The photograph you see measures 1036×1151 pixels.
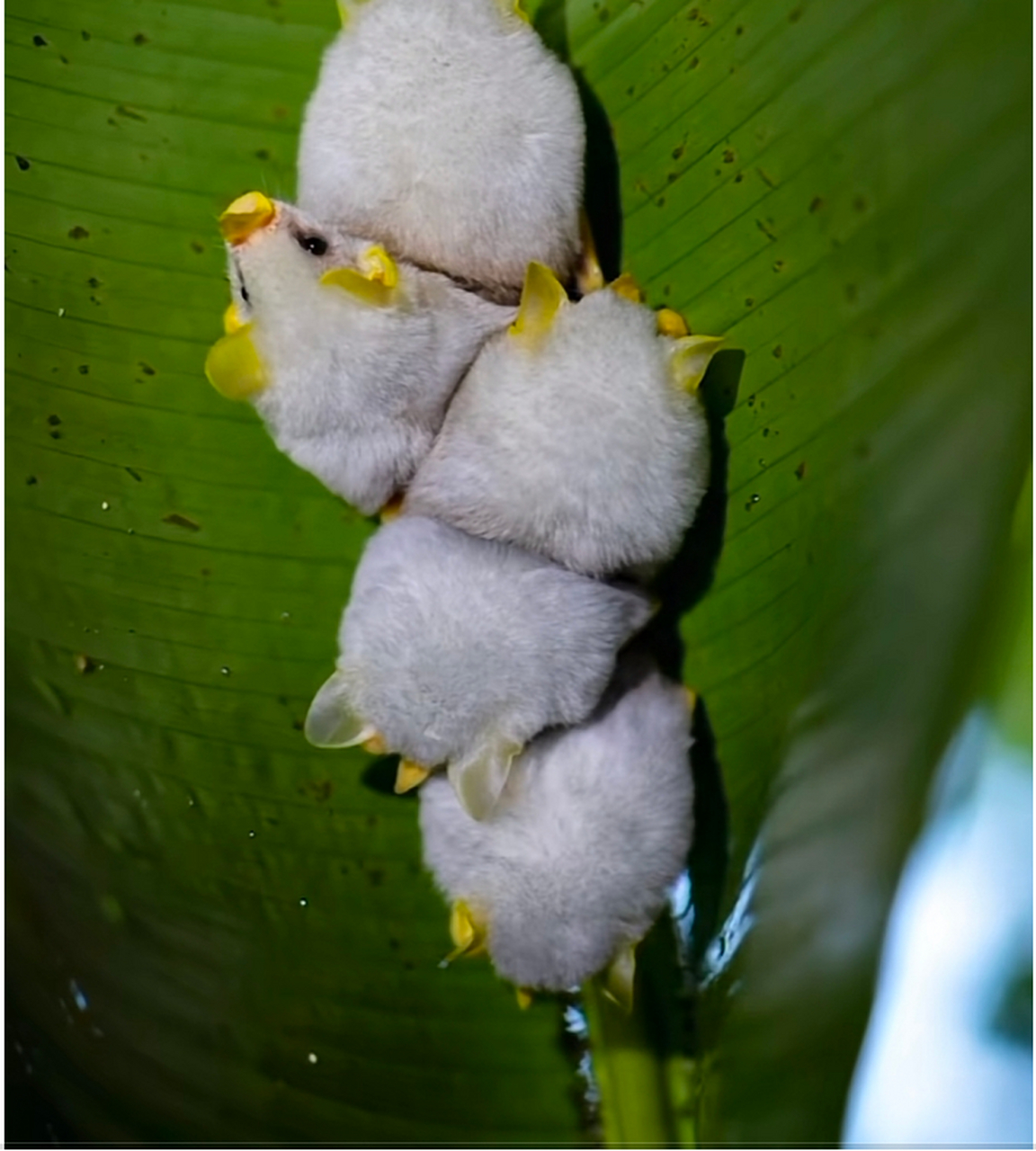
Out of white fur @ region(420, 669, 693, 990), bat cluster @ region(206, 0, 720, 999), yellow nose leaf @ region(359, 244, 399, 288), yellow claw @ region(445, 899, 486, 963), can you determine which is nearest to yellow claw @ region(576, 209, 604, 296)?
bat cluster @ region(206, 0, 720, 999)

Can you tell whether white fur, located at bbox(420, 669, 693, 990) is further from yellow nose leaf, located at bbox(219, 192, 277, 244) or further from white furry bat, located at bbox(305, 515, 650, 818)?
yellow nose leaf, located at bbox(219, 192, 277, 244)

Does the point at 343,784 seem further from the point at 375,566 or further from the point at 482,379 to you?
the point at 482,379

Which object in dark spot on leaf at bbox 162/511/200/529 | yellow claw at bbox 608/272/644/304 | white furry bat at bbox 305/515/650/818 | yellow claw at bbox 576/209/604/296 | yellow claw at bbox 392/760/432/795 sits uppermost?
yellow claw at bbox 608/272/644/304

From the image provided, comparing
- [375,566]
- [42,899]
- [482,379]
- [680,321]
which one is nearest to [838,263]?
[680,321]

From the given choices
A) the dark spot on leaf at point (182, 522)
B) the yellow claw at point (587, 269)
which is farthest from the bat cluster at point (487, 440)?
the dark spot on leaf at point (182, 522)

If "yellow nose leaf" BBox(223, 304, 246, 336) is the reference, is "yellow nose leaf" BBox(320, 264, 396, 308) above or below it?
above

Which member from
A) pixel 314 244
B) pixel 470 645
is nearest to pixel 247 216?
pixel 314 244

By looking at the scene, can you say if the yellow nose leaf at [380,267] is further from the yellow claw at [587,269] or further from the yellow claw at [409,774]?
the yellow claw at [409,774]
